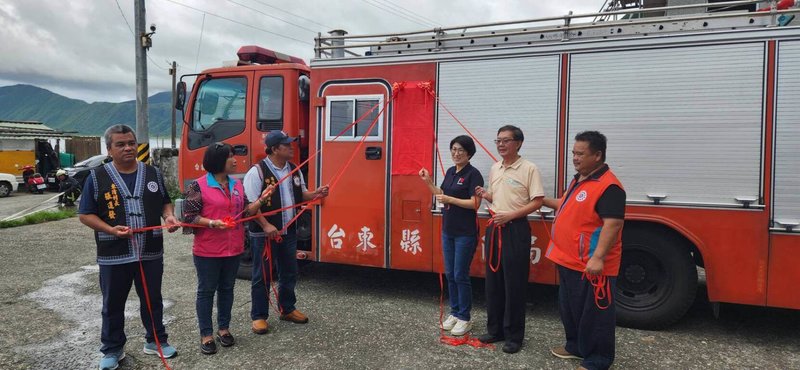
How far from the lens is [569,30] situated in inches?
172

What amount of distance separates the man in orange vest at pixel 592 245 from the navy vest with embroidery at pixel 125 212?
286 cm

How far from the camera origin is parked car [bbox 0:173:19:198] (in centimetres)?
1755

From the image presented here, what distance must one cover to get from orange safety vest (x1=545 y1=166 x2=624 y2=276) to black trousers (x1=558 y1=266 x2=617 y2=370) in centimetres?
9

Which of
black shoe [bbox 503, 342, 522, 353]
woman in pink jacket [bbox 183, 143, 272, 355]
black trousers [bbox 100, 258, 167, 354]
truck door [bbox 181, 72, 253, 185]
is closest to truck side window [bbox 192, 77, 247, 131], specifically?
truck door [bbox 181, 72, 253, 185]

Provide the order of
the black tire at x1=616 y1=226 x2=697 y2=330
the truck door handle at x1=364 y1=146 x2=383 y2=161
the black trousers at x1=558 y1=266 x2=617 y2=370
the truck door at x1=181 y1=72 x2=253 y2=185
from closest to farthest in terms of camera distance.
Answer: the black trousers at x1=558 y1=266 x2=617 y2=370 → the black tire at x1=616 y1=226 x2=697 y2=330 → the truck door handle at x1=364 y1=146 x2=383 y2=161 → the truck door at x1=181 y1=72 x2=253 y2=185

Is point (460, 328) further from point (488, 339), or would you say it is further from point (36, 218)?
point (36, 218)

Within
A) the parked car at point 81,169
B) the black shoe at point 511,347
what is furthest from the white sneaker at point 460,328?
the parked car at point 81,169

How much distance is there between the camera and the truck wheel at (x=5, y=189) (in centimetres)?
1748

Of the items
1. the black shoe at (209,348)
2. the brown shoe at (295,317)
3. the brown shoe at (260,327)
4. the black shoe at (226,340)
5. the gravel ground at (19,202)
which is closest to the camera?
the black shoe at (209,348)

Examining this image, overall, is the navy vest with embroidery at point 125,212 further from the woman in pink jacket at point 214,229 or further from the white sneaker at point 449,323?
the white sneaker at point 449,323

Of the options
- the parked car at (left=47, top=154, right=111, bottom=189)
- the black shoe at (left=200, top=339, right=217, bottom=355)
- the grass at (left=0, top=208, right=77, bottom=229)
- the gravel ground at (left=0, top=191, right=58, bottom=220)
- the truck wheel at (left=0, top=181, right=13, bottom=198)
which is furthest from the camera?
the truck wheel at (left=0, top=181, right=13, bottom=198)

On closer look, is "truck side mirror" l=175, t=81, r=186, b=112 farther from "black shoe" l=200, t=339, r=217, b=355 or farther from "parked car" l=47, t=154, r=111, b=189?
"parked car" l=47, t=154, r=111, b=189

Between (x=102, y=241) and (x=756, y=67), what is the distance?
4913mm

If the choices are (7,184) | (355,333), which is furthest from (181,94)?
(7,184)
